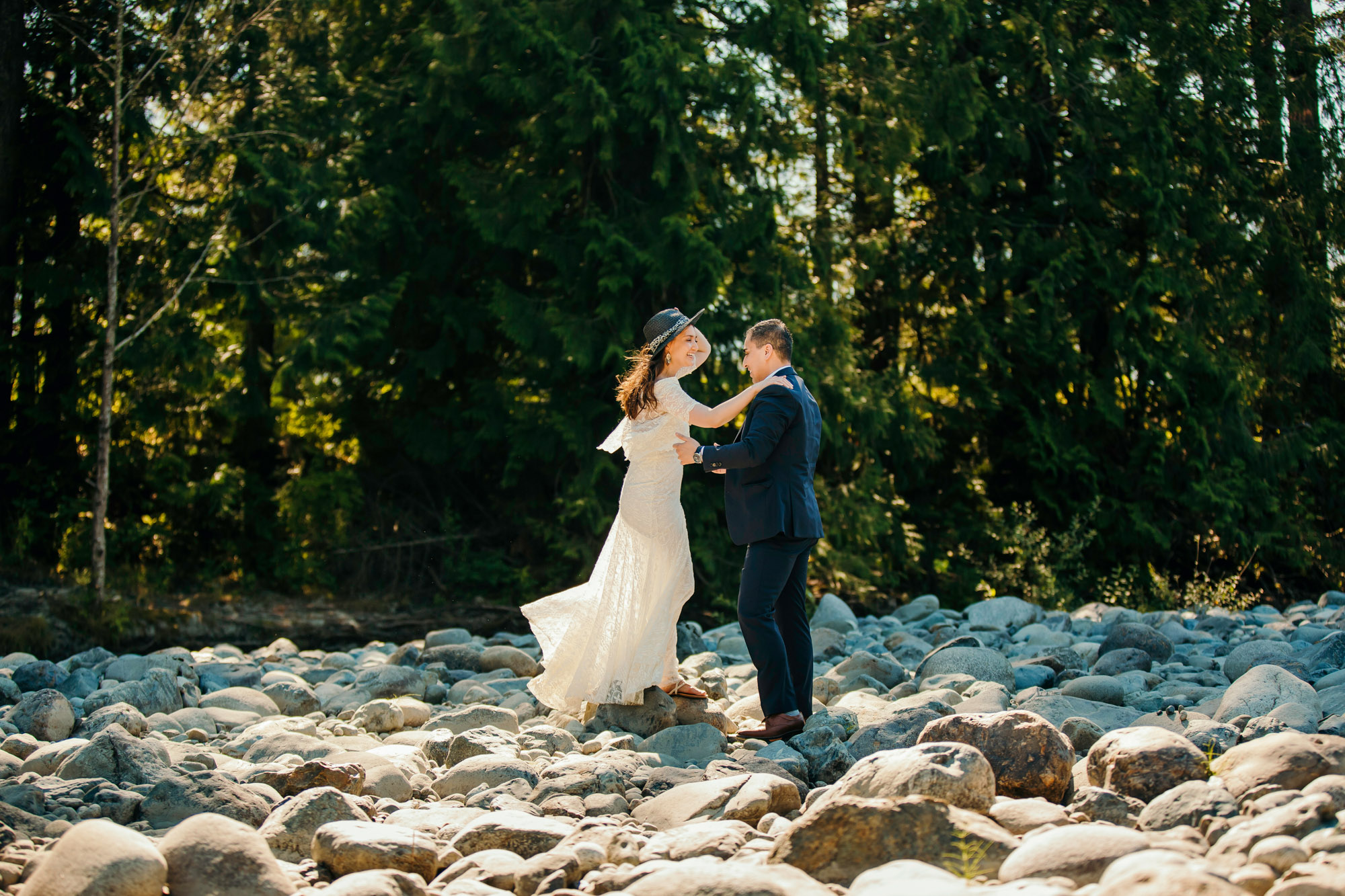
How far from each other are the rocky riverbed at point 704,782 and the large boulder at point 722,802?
0.04 ft

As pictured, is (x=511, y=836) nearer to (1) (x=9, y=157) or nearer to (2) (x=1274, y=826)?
(2) (x=1274, y=826)

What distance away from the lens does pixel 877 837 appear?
3.17 meters

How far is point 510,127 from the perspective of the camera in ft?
38.6

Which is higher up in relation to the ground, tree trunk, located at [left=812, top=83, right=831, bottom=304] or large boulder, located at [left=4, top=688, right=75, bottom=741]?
tree trunk, located at [left=812, top=83, right=831, bottom=304]

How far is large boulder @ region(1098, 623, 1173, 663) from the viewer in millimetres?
7129

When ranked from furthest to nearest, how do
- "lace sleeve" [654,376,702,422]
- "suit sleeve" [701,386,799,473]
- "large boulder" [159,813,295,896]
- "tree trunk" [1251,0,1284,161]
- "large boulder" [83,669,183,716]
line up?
1. "tree trunk" [1251,0,1284,161]
2. "large boulder" [83,669,183,716]
3. "lace sleeve" [654,376,702,422]
4. "suit sleeve" [701,386,799,473]
5. "large boulder" [159,813,295,896]

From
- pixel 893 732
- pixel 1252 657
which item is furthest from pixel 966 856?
pixel 1252 657

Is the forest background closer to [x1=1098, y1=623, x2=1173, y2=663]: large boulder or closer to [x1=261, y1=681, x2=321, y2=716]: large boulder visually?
[x1=1098, y1=623, x2=1173, y2=663]: large boulder

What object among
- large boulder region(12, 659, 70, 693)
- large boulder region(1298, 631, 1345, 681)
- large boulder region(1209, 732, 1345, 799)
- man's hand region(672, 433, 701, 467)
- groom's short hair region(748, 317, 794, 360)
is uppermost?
groom's short hair region(748, 317, 794, 360)

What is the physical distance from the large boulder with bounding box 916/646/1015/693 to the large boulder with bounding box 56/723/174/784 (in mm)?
4329

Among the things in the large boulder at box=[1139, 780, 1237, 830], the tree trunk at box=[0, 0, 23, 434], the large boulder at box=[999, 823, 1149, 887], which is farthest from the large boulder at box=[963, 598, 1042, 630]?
the tree trunk at box=[0, 0, 23, 434]

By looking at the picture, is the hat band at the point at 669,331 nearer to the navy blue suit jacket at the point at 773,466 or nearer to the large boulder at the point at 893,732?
the navy blue suit jacket at the point at 773,466

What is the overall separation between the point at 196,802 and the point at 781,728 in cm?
261

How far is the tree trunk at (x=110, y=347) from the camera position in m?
9.88
